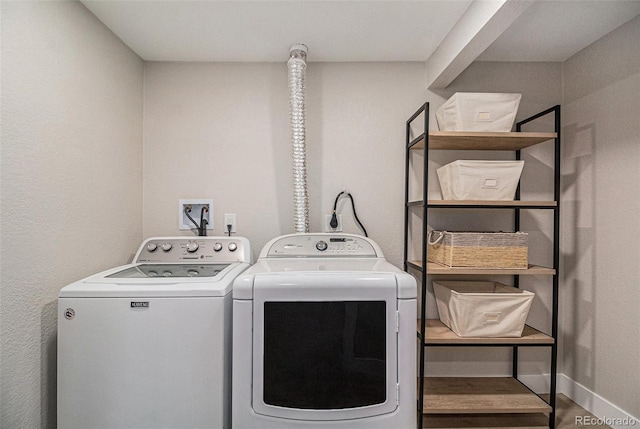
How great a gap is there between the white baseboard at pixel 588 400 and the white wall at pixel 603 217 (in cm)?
3

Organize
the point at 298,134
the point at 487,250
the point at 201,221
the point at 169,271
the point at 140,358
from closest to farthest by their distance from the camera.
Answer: the point at 140,358, the point at 169,271, the point at 487,250, the point at 298,134, the point at 201,221

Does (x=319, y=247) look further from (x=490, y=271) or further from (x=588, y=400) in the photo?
(x=588, y=400)

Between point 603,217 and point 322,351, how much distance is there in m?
1.80

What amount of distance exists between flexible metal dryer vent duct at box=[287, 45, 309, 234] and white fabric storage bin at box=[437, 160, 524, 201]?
2.85ft

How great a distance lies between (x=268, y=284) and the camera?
4.83 feet

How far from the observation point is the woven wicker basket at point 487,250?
1926 mm

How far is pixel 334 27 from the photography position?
6.29 ft

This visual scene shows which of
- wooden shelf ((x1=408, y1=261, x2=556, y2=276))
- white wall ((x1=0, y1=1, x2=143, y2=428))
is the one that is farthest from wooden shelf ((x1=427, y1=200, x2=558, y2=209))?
white wall ((x1=0, y1=1, x2=143, y2=428))

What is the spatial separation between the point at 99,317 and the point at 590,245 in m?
2.62

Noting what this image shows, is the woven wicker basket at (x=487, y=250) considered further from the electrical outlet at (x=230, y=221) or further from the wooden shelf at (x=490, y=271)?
the electrical outlet at (x=230, y=221)

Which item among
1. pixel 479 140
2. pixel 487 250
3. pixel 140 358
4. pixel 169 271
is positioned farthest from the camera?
pixel 479 140

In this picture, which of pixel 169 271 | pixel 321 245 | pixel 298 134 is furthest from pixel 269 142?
pixel 169 271

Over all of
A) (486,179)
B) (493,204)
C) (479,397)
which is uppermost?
(486,179)

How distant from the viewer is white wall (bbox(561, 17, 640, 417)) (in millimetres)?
1874
